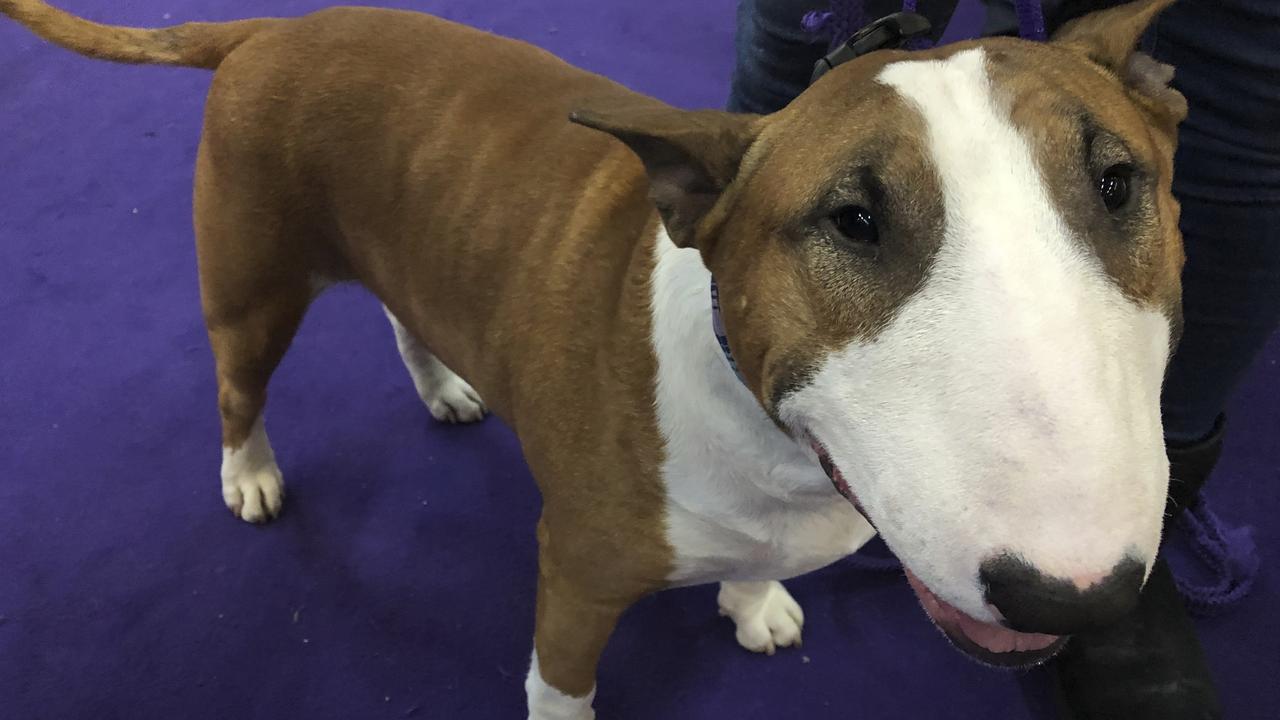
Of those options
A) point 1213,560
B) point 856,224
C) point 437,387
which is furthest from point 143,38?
point 1213,560

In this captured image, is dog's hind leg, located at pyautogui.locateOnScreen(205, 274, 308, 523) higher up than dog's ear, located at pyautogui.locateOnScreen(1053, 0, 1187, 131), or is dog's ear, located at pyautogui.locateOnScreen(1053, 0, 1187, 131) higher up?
dog's ear, located at pyautogui.locateOnScreen(1053, 0, 1187, 131)

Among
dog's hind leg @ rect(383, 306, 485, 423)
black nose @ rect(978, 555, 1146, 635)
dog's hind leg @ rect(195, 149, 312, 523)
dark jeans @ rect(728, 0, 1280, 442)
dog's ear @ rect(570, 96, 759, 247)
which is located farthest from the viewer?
dog's hind leg @ rect(383, 306, 485, 423)

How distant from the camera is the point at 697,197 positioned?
3.00ft

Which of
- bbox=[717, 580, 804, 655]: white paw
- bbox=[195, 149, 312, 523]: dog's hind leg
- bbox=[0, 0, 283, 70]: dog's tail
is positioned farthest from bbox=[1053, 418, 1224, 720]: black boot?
bbox=[0, 0, 283, 70]: dog's tail

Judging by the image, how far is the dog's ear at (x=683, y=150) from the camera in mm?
842

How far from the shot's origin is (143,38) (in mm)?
1450

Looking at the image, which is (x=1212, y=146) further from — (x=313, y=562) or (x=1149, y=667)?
(x=313, y=562)

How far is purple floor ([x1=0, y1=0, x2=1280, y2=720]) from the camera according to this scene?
1611 millimetres

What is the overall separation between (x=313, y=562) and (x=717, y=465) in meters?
1.06

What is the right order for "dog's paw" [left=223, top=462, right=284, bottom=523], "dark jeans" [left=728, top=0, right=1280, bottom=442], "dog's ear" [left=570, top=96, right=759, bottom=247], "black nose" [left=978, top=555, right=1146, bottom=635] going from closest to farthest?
1. "black nose" [left=978, top=555, right=1146, bottom=635]
2. "dog's ear" [left=570, top=96, right=759, bottom=247]
3. "dark jeans" [left=728, top=0, right=1280, bottom=442]
4. "dog's paw" [left=223, top=462, right=284, bottom=523]

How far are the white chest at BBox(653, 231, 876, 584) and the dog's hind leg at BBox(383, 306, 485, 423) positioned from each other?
0.92 metres

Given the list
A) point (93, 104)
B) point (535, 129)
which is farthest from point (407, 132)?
point (93, 104)

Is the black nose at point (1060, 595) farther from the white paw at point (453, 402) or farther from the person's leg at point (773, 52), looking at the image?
the white paw at point (453, 402)

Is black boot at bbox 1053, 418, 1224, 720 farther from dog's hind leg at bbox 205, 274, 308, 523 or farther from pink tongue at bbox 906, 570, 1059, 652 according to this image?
dog's hind leg at bbox 205, 274, 308, 523
